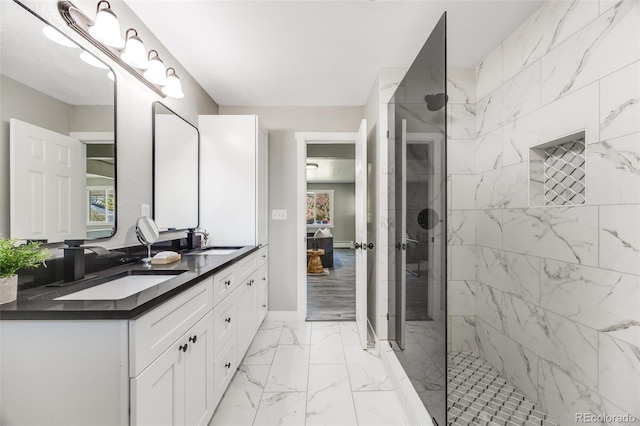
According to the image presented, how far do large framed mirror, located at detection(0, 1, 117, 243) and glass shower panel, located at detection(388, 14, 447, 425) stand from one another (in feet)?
5.71

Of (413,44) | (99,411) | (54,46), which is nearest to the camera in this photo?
(99,411)

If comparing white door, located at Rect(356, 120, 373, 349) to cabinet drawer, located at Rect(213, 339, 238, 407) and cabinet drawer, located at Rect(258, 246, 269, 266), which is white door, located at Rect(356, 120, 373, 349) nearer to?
cabinet drawer, located at Rect(258, 246, 269, 266)

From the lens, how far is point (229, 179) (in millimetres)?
2633

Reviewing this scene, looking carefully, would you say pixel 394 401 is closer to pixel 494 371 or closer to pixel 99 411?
pixel 494 371

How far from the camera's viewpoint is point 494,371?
6.77 feet

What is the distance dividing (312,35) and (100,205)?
171 cm

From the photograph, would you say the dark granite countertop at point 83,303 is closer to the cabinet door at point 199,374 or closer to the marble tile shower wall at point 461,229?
the cabinet door at point 199,374

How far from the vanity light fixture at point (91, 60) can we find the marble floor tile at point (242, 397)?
6.83ft

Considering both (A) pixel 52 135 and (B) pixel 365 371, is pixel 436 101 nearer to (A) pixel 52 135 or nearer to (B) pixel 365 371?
(A) pixel 52 135

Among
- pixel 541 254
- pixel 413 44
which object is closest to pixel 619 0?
pixel 413 44

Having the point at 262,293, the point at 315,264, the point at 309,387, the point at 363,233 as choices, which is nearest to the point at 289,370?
the point at 309,387

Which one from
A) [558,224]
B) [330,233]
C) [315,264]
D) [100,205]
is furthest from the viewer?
[330,233]

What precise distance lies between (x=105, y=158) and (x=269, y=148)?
185 cm

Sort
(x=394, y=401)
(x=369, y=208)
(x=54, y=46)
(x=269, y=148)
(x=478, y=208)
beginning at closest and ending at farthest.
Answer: (x=54, y=46), (x=394, y=401), (x=478, y=208), (x=369, y=208), (x=269, y=148)
